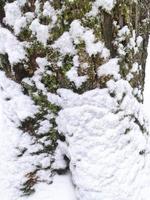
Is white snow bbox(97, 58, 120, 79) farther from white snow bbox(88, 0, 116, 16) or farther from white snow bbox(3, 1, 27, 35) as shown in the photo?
white snow bbox(3, 1, 27, 35)

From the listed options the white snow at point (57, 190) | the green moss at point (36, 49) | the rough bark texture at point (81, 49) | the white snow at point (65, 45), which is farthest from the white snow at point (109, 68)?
the white snow at point (57, 190)

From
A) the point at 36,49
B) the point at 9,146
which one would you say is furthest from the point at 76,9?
the point at 9,146

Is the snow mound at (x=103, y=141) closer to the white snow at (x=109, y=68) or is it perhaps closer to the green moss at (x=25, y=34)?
the white snow at (x=109, y=68)

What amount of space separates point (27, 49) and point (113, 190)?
0.72 m

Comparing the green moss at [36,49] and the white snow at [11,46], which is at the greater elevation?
the white snow at [11,46]

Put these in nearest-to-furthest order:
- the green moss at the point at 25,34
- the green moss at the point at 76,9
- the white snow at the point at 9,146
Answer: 1. the green moss at the point at 76,9
2. the green moss at the point at 25,34
3. the white snow at the point at 9,146

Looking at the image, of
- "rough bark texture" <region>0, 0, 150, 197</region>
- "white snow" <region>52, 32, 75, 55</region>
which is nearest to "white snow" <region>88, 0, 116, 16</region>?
"rough bark texture" <region>0, 0, 150, 197</region>

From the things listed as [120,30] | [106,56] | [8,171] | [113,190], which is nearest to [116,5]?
[120,30]

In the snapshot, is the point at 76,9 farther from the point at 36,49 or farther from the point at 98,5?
the point at 36,49

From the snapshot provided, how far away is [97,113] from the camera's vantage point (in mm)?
1440

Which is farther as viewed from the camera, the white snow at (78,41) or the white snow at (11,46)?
the white snow at (11,46)

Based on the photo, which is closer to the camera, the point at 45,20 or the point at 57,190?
the point at 45,20

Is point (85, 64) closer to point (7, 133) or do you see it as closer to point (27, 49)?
point (27, 49)

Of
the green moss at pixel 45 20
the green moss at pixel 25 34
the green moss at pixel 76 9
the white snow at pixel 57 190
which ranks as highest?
the green moss at pixel 25 34
